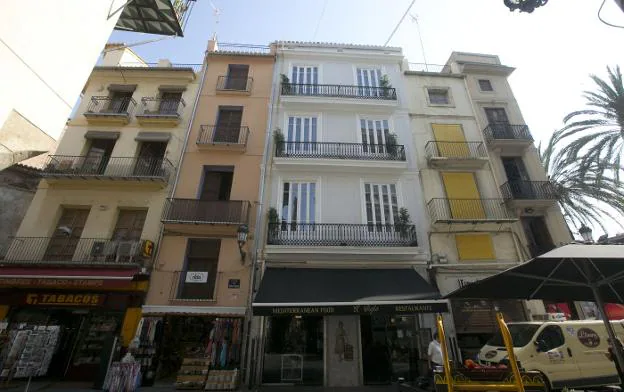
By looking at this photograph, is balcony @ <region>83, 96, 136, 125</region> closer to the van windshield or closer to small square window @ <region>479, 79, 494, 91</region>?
the van windshield

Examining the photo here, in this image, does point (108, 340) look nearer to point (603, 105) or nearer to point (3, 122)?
point (3, 122)

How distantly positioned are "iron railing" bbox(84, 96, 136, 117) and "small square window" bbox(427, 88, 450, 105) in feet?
50.6

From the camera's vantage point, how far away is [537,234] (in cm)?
1343

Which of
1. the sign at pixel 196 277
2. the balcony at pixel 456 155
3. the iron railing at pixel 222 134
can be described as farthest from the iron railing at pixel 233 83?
the balcony at pixel 456 155

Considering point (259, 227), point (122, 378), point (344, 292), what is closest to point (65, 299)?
point (122, 378)

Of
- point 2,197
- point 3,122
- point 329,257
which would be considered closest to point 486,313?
point 329,257

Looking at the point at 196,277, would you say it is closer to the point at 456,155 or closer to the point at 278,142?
the point at 278,142

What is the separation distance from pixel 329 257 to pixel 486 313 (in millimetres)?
6175

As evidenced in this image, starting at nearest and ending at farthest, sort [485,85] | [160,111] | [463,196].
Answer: [463,196] → [160,111] → [485,85]

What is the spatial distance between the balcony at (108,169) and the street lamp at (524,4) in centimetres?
1231

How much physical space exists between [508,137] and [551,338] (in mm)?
10237

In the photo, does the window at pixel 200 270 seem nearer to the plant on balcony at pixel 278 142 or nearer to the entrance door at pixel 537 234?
the plant on balcony at pixel 278 142

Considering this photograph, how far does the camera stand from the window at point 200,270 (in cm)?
1130

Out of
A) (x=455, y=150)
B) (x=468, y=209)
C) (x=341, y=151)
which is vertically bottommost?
(x=468, y=209)
